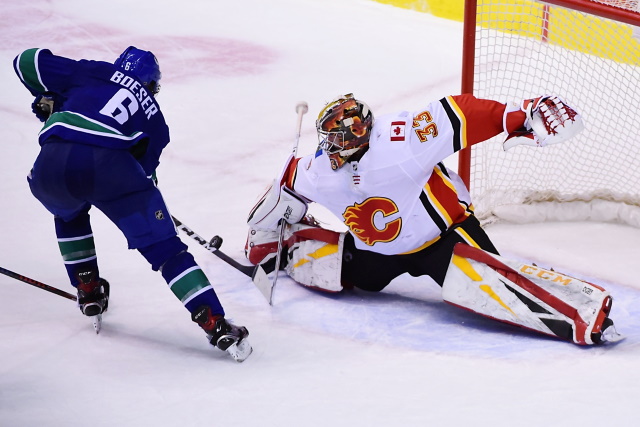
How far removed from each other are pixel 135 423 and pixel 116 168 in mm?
734

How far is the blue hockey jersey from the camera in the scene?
278 cm

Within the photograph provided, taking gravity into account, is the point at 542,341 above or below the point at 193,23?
below

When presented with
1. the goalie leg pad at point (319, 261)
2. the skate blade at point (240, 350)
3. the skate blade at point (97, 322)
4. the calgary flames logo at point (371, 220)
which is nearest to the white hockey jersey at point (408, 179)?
the calgary flames logo at point (371, 220)

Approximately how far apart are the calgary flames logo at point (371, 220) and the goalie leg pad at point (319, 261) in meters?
→ 0.16

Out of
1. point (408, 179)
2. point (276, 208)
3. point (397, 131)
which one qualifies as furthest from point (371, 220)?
point (276, 208)

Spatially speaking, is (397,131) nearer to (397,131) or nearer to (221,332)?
(397,131)

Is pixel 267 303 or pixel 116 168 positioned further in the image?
pixel 267 303

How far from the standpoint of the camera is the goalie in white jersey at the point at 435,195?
2.89 m

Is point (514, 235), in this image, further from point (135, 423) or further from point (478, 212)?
point (135, 423)

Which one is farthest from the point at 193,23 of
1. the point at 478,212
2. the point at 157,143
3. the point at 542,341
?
the point at 542,341

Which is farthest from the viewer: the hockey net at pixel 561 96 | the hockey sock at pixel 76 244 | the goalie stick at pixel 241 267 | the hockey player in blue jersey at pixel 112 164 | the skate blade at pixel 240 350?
the hockey net at pixel 561 96

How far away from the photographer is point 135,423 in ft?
8.24

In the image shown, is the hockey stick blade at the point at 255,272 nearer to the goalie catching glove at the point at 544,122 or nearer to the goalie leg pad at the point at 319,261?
the goalie leg pad at the point at 319,261

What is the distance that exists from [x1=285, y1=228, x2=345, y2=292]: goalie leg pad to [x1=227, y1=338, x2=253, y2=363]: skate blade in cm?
49
